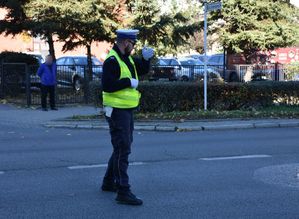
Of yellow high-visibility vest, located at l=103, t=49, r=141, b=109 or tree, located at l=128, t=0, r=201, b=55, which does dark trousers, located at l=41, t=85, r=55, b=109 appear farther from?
yellow high-visibility vest, located at l=103, t=49, r=141, b=109

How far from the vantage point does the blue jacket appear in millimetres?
18500

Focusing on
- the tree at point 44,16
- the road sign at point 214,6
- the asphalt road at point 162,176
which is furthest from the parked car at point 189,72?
the asphalt road at point 162,176

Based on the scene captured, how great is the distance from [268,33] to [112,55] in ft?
73.9

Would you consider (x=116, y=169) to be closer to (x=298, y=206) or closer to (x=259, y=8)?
(x=298, y=206)

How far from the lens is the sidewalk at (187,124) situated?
47.4 ft

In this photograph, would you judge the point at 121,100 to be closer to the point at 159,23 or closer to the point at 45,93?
the point at 45,93

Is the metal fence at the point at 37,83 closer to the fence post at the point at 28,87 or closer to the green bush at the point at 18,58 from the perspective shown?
the fence post at the point at 28,87

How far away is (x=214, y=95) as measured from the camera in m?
17.4

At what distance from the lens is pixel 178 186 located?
7.57m

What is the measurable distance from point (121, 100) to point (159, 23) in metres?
16.4

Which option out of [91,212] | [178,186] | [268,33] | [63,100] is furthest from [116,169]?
[268,33]

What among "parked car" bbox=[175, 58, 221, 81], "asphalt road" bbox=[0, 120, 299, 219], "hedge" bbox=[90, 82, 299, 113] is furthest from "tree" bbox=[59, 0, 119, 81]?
"asphalt road" bbox=[0, 120, 299, 219]

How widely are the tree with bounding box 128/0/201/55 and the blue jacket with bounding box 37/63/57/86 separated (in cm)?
526

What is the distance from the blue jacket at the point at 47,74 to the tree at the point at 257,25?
1232 cm
